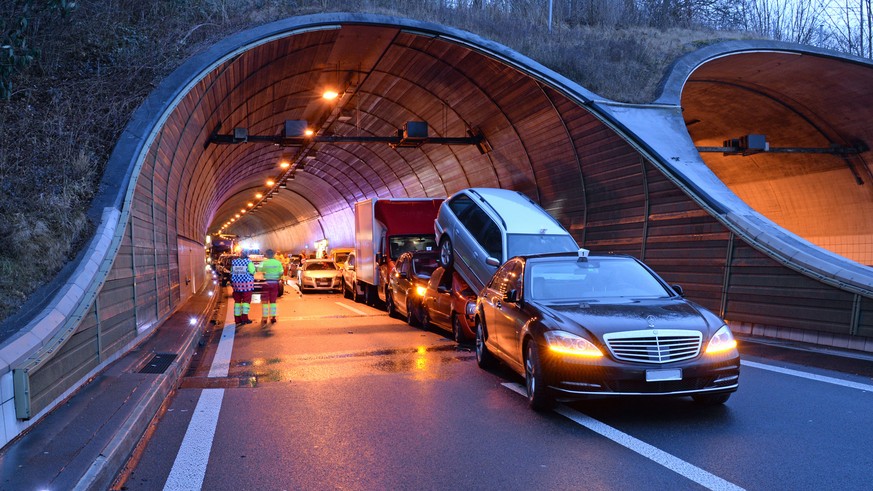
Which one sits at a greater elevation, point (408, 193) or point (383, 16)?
point (383, 16)

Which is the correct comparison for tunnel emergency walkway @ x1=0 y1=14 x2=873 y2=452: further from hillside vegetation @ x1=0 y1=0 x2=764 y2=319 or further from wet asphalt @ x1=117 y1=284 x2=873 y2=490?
wet asphalt @ x1=117 y1=284 x2=873 y2=490

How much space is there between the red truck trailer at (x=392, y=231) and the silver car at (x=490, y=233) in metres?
4.17

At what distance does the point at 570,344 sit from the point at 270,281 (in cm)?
1106

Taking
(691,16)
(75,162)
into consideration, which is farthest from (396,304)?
(691,16)

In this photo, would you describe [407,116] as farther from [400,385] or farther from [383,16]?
[400,385]

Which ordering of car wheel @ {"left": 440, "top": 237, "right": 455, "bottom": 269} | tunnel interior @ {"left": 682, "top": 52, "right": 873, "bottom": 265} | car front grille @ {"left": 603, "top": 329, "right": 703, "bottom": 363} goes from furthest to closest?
tunnel interior @ {"left": 682, "top": 52, "right": 873, "bottom": 265} < car wheel @ {"left": 440, "top": 237, "right": 455, "bottom": 269} < car front grille @ {"left": 603, "top": 329, "right": 703, "bottom": 363}

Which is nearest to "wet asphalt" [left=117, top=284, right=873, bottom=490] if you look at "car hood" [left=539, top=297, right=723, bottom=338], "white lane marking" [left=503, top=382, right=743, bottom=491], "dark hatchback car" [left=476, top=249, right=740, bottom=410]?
"white lane marking" [left=503, top=382, right=743, bottom=491]

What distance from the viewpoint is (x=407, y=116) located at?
89.1 ft

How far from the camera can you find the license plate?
6.25 m

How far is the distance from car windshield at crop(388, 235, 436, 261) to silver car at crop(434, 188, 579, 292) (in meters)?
4.05

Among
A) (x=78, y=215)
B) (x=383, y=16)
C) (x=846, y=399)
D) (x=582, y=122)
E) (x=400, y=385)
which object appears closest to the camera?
(x=846, y=399)

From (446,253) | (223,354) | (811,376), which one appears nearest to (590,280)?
(811,376)

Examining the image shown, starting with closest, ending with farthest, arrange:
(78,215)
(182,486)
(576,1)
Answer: (182,486) → (78,215) → (576,1)

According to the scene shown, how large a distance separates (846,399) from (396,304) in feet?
39.2
